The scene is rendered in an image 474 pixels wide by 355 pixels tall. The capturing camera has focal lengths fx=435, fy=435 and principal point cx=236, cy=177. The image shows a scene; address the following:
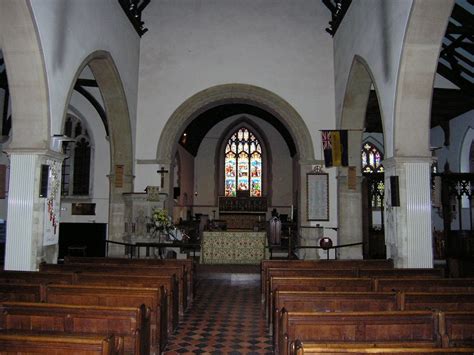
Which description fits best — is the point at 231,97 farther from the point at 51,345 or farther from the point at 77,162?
the point at 51,345

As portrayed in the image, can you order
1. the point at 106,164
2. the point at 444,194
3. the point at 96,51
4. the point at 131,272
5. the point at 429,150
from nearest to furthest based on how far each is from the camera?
1. the point at 131,272
2. the point at 429,150
3. the point at 96,51
4. the point at 444,194
5. the point at 106,164

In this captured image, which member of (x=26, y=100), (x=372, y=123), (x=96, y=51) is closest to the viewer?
(x=26, y=100)

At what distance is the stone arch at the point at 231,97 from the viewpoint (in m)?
11.6

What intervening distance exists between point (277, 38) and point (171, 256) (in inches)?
257

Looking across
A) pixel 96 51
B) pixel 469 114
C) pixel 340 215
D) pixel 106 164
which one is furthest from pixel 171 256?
pixel 469 114

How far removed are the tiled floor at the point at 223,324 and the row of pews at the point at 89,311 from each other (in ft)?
0.70

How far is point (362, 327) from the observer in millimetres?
3207

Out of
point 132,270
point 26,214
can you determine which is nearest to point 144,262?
point 132,270

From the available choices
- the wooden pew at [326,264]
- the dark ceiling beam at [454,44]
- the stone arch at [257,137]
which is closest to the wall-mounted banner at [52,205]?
the wooden pew at [326,264]

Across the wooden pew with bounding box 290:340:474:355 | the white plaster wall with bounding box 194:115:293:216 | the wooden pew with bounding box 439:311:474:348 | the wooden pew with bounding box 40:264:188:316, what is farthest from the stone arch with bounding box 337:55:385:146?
the white plaster wall with bounding box 194:115:293:216

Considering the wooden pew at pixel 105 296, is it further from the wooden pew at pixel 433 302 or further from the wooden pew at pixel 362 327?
the wooden pew at pixel 433 302

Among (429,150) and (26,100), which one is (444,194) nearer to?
(429,150)

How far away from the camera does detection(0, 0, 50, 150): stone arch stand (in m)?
6.01

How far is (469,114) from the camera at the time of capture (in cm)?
1353
